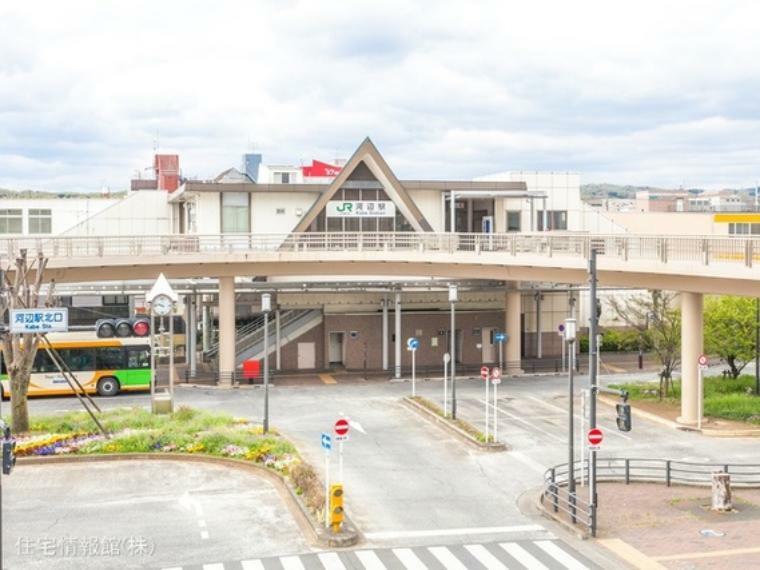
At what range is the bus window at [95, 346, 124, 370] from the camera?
140 ft

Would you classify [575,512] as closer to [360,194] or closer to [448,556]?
[448,556]

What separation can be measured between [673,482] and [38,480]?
17.8m

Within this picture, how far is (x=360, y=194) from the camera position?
5378cm

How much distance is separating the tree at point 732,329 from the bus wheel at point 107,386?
89.4ft

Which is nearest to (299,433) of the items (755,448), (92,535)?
(92,535)

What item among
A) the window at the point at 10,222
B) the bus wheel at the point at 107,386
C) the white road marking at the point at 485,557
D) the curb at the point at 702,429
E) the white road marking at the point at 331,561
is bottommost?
the white road marking at the point at 485,557

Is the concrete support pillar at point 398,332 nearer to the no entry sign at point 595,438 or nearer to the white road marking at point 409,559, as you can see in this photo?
the no entry sign at point 595,438

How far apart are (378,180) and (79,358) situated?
65.3ft

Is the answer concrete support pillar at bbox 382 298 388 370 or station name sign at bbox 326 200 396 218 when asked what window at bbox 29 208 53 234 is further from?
concrete support pillar at bbox 382 298 388 370

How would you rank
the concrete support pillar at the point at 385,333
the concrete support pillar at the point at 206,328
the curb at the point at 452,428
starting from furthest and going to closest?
1. the concrete support pillar at the point at 206,328
2. the concrete support pillar at the point at 385,333
3. the curb at the point at 452,428

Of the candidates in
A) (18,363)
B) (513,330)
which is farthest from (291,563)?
(513,330)

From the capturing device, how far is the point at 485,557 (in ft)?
65.8

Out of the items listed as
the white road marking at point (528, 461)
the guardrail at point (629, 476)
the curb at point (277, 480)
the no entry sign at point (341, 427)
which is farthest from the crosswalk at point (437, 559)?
the white road marking at point (528, 461)

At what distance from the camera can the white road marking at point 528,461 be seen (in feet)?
94.0
